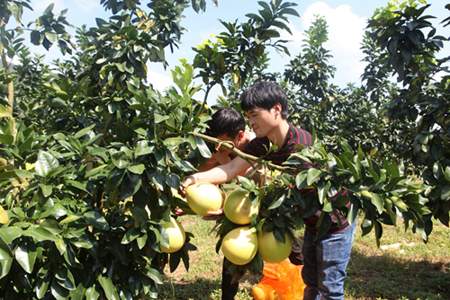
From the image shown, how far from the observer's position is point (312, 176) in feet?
4.70

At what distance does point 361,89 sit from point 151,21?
21.1 feet

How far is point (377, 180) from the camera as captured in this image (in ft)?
4.72

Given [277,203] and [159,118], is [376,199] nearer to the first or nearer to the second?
[277,203]

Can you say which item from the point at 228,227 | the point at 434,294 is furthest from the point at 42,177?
the point at 434,294

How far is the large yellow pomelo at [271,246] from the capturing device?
1653mm

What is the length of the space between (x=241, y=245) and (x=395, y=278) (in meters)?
3.12

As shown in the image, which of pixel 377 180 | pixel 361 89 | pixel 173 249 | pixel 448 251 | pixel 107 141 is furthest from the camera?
pixel 361 89

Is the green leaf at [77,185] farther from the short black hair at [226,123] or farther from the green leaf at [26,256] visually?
the short black hair at [226,123]

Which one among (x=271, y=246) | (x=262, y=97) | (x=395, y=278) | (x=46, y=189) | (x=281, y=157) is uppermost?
(x=262, y=97)

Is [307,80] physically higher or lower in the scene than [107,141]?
higher

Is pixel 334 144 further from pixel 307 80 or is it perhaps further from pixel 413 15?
pixel 413 15

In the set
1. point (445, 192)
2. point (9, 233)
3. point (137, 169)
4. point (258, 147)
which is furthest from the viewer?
point (445, 192)

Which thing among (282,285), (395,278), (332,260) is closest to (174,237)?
(332,260)

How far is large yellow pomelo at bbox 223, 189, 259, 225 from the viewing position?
165 centimetres
